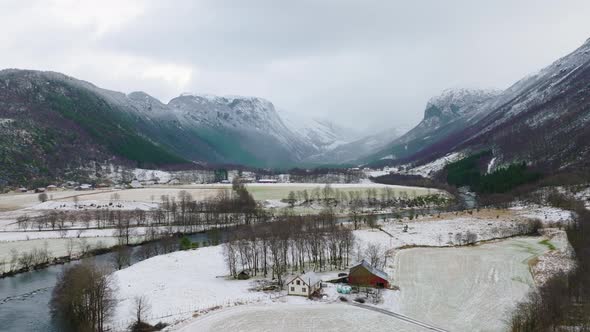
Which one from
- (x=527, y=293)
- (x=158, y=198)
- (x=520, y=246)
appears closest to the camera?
(x=527, y=293)

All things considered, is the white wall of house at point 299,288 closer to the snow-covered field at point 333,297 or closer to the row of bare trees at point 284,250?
the snow-covered field at point 333,297

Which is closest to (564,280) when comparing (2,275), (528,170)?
(2,275)

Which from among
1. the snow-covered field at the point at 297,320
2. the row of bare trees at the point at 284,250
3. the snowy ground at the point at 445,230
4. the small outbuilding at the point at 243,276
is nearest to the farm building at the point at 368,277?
the snow-covered field at the point at 297,320

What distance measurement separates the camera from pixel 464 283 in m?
54.8

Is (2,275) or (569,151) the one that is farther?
(569,151)

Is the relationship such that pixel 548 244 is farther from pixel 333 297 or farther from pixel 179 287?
pixel 179 287

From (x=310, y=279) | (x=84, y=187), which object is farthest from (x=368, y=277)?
(x=84, y=187)

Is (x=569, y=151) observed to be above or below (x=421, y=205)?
above

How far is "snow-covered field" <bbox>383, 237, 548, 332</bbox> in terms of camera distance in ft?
144

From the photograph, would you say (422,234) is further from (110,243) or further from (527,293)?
(110,243)

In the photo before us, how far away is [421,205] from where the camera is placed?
483ft

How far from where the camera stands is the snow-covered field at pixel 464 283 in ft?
144

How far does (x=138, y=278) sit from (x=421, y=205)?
108 metres

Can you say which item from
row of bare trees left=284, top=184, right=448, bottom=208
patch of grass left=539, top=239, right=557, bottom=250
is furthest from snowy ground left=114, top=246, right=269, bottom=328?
row of bare trees left=284, top=184, right=448, bottom=208
